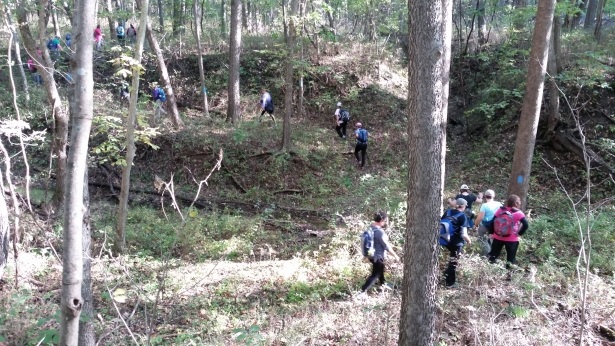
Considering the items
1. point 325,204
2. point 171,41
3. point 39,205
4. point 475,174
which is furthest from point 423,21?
point 171,41

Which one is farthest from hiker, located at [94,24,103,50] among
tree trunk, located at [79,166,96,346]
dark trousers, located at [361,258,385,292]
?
dark trousers, located at [361,258,385,292]

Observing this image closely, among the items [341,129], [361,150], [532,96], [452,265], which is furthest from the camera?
[341,129]

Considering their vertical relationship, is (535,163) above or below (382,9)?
below

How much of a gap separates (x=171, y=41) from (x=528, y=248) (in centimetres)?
2075

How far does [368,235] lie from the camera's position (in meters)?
6.80

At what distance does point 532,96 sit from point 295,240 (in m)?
6.40

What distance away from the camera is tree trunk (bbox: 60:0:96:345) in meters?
2.01

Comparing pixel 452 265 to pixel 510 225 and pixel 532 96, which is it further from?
pixel 532 96

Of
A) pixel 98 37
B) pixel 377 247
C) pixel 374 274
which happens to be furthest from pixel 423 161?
pixel 98 37

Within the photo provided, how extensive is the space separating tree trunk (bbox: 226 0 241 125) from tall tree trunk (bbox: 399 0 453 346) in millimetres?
12629

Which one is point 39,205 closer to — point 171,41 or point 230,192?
point 230,192

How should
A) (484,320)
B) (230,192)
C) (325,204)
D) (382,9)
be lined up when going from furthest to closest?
(382,9)
(230,192)
(325,204)
(484,320)

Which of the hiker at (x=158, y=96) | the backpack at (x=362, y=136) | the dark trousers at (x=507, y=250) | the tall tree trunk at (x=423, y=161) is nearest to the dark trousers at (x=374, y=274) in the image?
the dark trousers at (x=507, y=250)

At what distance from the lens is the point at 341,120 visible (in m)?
17.0
